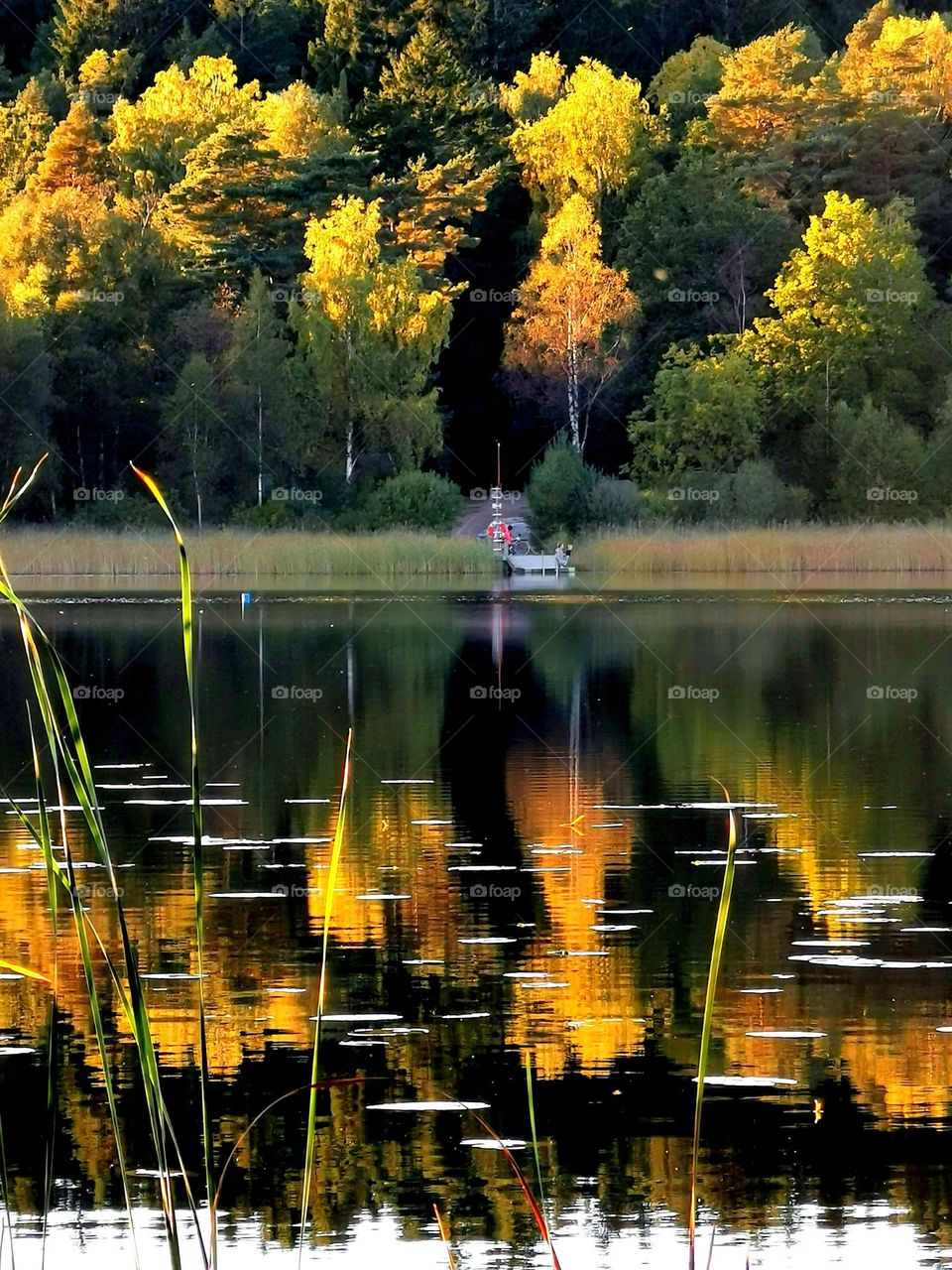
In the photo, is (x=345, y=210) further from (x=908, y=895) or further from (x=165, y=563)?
(x=908, y=895)

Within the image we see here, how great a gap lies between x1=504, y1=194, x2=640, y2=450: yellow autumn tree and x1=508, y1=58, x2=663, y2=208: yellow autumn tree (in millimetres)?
4431

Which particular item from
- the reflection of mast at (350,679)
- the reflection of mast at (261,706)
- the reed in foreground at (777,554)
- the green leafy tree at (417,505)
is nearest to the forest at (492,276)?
the green leafy tree at (417,505)

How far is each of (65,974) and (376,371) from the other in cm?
4873

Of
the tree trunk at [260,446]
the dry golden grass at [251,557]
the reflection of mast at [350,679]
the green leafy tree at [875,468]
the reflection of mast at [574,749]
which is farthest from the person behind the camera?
the green leafy tree at [875,468]

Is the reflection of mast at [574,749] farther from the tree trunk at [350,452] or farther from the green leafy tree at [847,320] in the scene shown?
the green leafy tree at [847,320]

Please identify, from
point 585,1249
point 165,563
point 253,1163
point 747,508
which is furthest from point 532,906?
point 747,508

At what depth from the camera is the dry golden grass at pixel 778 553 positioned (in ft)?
160

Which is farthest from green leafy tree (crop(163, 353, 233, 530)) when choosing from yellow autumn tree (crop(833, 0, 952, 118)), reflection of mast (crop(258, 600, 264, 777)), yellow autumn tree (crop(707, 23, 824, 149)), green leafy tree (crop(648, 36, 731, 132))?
yellow autumn tree (crop(833, 0, 952, 118))

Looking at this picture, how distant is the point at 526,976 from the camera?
9023 mm

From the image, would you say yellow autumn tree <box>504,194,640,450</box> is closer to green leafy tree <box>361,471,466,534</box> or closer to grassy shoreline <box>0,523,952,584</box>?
green leafy tree <box>361,471,466,534</box>

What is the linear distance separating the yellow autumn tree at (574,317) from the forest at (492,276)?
3.7 inches

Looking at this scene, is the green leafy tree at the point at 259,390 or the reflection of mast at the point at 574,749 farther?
the green leafy tree at the point at 259,390

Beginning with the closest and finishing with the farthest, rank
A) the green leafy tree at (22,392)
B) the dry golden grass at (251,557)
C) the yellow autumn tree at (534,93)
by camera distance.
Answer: the dry golden grass at (251,557) < the green leafy tree at (22,392) < the yellow autumn tree at (534,93)

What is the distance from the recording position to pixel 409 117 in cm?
6706
